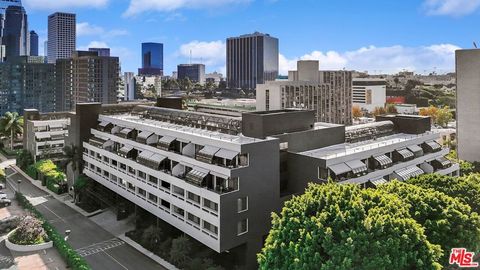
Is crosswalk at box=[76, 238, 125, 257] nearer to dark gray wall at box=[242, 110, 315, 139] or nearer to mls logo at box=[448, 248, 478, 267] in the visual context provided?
dark gray wall at box=[242, 110, 315, 139]

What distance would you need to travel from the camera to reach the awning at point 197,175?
4388cm

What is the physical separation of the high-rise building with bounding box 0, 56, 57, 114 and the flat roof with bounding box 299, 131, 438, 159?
16268 cm

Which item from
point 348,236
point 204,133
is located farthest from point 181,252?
point 348,236

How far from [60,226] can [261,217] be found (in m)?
33.1

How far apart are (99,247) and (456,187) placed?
42197mm

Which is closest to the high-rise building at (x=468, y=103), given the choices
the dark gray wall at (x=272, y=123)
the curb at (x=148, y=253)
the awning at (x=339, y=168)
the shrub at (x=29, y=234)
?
the dark gray wall at (x=272, y=123)

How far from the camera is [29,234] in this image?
51.1 metres

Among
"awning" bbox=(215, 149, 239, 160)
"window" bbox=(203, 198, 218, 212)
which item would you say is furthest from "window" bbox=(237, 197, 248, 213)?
"awning" bbox=(215, 149, 239, 160)

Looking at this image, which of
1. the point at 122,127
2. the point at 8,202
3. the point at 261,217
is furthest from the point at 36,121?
the point at 261,217

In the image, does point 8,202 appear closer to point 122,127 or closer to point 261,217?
point 122,127

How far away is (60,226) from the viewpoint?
5994 centimetres

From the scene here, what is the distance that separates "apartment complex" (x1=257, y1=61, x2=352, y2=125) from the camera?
148 m

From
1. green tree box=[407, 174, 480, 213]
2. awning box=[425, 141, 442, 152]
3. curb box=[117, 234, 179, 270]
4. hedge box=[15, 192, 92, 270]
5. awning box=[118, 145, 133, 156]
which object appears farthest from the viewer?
awning box=[425, 141, 442, 152]

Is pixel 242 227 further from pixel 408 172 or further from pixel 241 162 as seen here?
pixel 408 172
